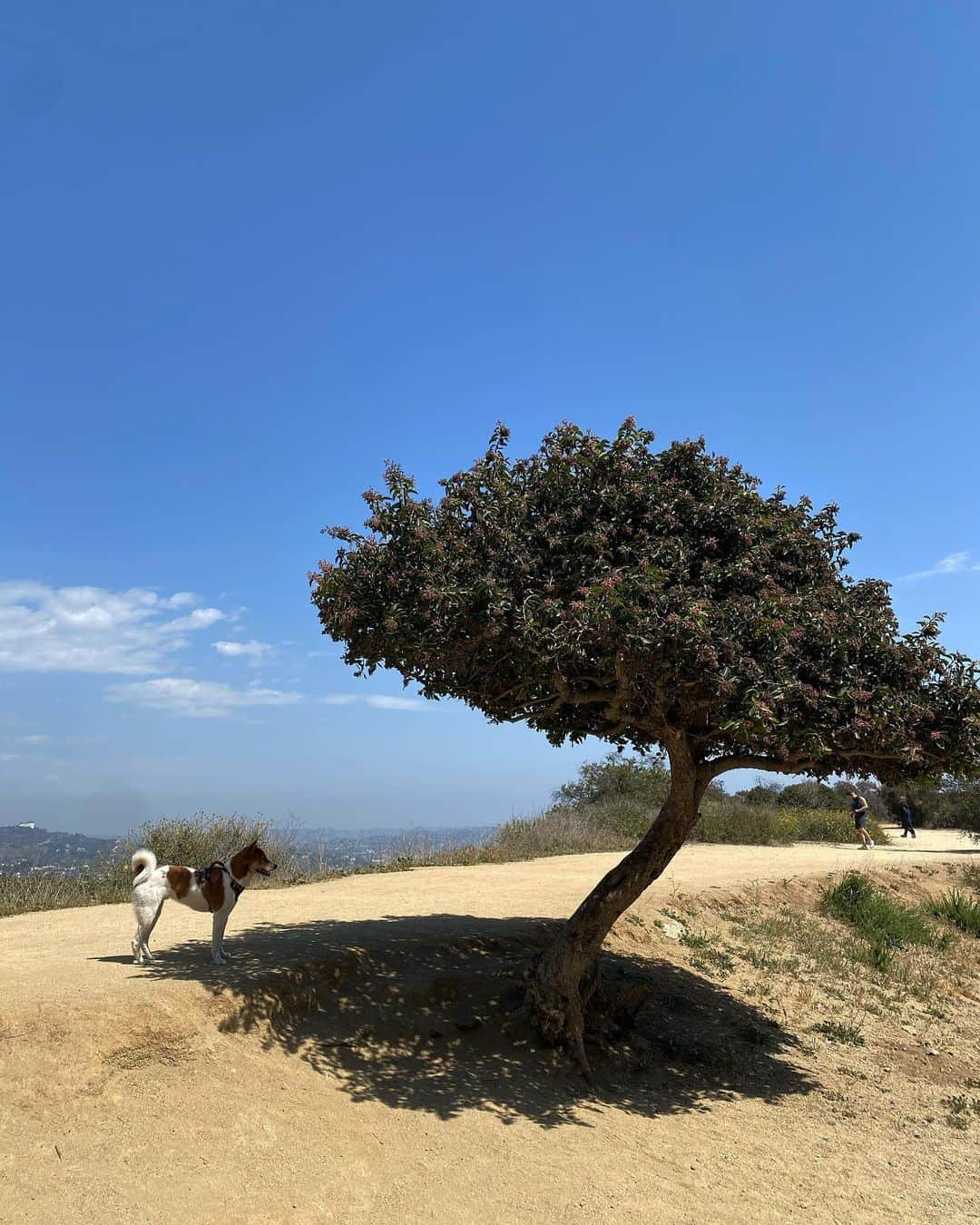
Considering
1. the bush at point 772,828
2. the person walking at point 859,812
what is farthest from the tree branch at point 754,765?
the person walking at point 859,812

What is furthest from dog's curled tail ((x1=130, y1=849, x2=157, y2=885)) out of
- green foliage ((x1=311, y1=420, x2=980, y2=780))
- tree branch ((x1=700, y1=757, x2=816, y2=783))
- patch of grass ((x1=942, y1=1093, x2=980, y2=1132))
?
patch of grass ((x1=942, y1=1093, x2=980, y2=1132))

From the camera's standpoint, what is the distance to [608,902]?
917 centimetres

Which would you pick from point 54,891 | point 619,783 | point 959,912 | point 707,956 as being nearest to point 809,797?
point 619,783

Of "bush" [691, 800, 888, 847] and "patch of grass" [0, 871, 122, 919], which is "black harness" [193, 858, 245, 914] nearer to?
"patch of grass" [0, 871, 122, 919]

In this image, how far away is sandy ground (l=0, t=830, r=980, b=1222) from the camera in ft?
19.6

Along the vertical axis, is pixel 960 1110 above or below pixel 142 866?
below

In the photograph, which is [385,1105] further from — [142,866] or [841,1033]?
[841,1033]

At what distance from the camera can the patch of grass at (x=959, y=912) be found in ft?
54.6

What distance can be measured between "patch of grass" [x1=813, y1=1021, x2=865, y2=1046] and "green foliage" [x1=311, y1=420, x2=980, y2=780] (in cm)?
452

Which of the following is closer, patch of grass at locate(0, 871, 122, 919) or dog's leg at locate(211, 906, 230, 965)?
dog's leg at locate(211, 906, 230, 965)

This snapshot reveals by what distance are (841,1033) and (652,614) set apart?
7271mm

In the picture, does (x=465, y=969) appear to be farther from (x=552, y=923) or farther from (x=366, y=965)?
(x=552, y=923)

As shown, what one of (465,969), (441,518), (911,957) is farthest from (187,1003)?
(911,957)

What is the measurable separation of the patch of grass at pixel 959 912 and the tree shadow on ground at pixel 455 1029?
7859mm
